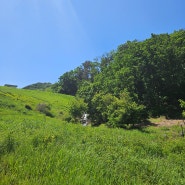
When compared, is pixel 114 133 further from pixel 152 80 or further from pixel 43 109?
pixel 43 109

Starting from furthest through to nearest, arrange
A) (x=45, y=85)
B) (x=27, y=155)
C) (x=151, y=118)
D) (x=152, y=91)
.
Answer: (x=45, y=85) < (x=152, y=91) < (x=151, y=118) < (x=27, y=155)

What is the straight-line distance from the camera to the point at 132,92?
4447 centimetres

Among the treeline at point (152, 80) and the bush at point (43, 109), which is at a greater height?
the treeline at point (152, 80)

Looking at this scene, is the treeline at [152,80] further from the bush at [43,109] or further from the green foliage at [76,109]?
the bush at [43,109]

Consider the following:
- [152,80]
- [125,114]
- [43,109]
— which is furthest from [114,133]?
[43,109]

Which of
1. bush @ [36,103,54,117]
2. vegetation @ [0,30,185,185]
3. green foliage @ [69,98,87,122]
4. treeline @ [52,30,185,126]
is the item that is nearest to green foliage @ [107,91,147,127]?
vegetation @ [0,30,185,185]

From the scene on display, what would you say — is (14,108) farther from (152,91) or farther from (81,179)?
(81,179)

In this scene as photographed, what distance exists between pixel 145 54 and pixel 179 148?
30.5 metres

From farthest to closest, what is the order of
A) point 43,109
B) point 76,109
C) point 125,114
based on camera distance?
1. point 43,109
2. point 76,109
3. point 125,114

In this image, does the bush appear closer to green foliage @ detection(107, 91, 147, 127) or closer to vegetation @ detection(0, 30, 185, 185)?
vegetation @ detection(0, 30, 185, 185)

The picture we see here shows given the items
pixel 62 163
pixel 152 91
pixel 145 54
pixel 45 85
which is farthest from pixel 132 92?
pixel 45 85

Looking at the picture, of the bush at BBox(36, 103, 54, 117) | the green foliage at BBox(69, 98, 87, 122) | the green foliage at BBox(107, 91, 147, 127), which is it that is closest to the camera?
the green foliage at BBox(107, 91, 147, 127)

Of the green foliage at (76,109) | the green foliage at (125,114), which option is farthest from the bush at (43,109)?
the green foliage at (125,114)

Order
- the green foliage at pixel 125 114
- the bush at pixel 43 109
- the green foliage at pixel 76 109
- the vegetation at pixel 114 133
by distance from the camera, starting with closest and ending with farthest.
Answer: the vegetation at pixel 114 133 → the green foliage at pixel 125 114 → the green foliage at pixel 76 109 → the bush at pixel 43 109
